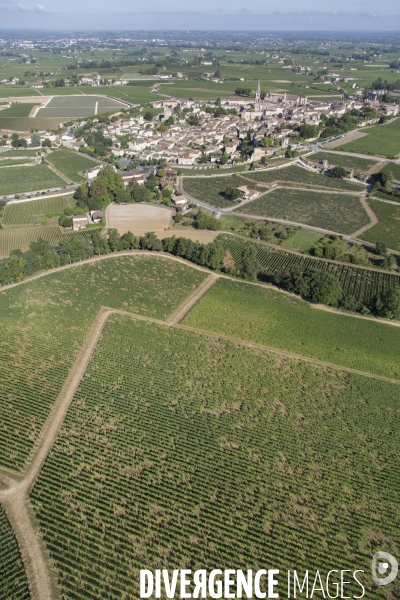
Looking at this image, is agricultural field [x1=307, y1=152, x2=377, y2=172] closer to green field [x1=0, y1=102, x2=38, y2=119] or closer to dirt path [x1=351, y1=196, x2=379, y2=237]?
dirt path [x1=351, y1=196, x2=379, y2=237]

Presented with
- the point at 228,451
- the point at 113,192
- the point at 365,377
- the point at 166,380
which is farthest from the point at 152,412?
the point at 113,192

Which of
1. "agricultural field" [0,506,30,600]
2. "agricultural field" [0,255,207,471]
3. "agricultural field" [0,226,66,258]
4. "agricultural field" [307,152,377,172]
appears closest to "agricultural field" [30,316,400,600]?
"agricultural field" [0,506,30,600]

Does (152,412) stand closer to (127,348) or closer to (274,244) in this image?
(127,348)

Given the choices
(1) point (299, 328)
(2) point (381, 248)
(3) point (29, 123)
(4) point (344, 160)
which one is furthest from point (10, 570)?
(3) point (29, 123)

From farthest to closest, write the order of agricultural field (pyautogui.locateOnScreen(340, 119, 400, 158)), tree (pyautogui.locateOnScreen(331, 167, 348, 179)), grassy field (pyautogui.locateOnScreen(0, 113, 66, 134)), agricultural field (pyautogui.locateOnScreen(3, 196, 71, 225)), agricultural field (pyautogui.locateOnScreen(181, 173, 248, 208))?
grassy field (pyautogui.locateOnScreen(0, 113, 66, 134)) < agricultural field (pyautogui.locateOnScreen(340, 119, 400, 158)) < tree (pyautogui.locateOnScreen(331, 167, 348, 179)) < agricultural field (pyautogui.locateOnScreen(181, 173, 248, 208)) < agricultural field (pyautogui.locateOnScreen(3, 196, 71, 225))

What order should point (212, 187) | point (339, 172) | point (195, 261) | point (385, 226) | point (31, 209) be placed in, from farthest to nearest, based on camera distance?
point (339, 172)
point (212, 187)
point (31, 209)
point (385, 226)
point (195, 261)

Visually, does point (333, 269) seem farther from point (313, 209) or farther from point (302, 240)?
point (313, 209)
